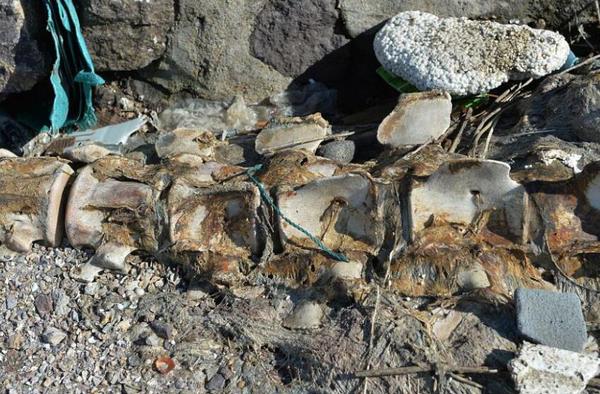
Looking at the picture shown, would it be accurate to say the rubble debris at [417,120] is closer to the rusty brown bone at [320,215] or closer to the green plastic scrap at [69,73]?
the rusty brown bone at [320,215]

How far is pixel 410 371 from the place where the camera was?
2207 mm

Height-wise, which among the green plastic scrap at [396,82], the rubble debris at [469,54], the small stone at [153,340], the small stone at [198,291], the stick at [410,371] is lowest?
the stick at [410,371]

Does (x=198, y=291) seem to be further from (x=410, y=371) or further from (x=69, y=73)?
(x=69, y=73)

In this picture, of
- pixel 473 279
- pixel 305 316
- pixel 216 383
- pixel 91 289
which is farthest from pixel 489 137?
pixel 91 289

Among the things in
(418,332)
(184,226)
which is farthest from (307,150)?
(418,332)

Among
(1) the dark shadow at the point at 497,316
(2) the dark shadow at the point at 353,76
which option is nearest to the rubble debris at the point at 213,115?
(2) the dark shadow at the point at 353,76

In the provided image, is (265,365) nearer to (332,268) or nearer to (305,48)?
(332,268)

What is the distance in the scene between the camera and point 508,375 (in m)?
2.17

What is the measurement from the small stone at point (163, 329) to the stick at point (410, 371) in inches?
29.1

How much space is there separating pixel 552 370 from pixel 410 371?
0.44 metres

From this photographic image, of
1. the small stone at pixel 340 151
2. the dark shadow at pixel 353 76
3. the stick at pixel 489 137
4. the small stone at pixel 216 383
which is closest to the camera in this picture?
the small stone at pixel 216 383

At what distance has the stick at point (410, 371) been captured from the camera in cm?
218

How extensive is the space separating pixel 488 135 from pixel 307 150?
806 mm

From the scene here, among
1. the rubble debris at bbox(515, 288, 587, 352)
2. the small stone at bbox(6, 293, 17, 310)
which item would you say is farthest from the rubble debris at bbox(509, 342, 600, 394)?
the small stone at bbox(6, 293, 17, 310)
